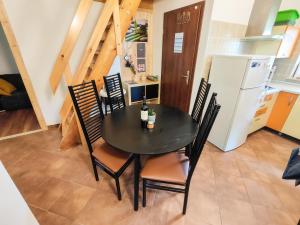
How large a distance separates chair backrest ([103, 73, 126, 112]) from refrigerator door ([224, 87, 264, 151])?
5.38ft

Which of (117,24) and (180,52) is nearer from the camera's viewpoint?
(117,24)

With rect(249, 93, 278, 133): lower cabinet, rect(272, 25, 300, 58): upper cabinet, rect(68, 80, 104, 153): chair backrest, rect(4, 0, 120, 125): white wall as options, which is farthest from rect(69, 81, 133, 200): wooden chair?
rect(272, 25, 300, 58): upper cabinet

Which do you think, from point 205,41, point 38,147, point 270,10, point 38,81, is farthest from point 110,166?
point 270,10

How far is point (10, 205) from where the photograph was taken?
765 millimetres

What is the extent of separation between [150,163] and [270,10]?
2.82 metres

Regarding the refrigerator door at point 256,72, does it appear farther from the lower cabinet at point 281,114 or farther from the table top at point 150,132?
the table top at point 150,132

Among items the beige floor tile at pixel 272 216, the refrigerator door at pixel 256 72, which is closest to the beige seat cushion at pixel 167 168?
the beige floor tile at pixel 272 216

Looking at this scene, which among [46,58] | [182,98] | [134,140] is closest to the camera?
[134,140]

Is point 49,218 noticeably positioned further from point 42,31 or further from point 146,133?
point 42,31

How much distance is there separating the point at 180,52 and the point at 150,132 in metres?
1.88

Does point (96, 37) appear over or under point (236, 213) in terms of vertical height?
over

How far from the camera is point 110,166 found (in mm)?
1436

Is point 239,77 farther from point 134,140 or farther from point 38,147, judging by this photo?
point 38,147

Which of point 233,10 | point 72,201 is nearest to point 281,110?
point 233,10
